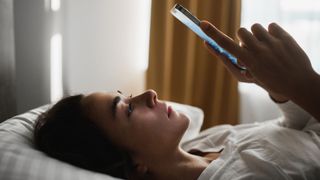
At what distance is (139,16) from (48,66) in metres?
0.55

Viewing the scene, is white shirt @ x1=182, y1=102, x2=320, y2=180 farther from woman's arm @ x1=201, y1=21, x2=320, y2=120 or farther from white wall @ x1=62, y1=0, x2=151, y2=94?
white wall @ x1=62, y1=0, x2=151, y2=94

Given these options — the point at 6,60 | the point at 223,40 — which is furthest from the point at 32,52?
the point at 223,40

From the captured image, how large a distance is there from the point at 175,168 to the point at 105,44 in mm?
1023

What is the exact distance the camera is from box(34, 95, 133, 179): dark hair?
1.11 meters

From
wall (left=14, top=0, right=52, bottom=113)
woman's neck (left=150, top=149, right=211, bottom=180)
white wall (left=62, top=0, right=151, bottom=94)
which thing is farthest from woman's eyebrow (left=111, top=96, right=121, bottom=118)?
white wall (left=62, top=0, right=151, bottom=94)

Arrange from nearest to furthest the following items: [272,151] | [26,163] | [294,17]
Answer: [26,163], [272,151], [294,17]

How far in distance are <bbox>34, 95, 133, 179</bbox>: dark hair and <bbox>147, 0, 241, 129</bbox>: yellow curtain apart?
892mm

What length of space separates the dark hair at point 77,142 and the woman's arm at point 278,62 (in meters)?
0.49

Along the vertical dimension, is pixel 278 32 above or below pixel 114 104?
above

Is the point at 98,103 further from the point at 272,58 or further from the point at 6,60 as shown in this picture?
the point at 272,58

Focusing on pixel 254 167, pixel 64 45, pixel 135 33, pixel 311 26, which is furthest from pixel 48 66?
pixel 311 26

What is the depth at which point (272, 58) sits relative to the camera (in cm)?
84

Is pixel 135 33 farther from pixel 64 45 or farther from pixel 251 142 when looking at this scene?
pixel 251 142

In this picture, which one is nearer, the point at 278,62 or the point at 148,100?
the point at 278,62
